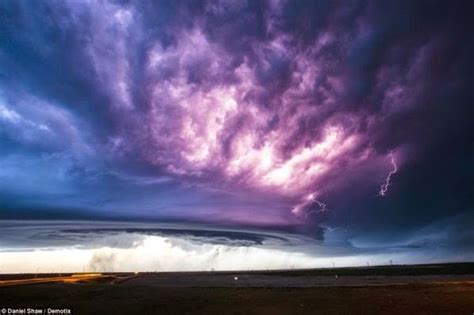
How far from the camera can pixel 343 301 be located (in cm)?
4338

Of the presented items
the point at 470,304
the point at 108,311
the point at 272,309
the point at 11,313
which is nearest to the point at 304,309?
the point at 272,309

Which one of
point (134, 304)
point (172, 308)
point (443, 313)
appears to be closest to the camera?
point (443, 313)

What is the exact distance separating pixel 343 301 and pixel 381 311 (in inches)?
371

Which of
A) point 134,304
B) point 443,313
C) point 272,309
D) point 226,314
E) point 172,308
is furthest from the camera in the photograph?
point 134,304

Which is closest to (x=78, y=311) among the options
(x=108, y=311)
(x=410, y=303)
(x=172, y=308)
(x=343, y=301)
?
(x=108, y=311)

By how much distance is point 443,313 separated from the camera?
1276 inches

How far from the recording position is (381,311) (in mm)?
34344

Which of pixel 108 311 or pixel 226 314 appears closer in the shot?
pixel 226 314

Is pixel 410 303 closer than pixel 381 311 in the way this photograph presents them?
No

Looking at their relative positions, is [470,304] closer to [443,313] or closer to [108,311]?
[443,313]

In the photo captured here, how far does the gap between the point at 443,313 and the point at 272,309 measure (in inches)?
598

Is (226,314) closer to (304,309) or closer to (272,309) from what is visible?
(272,309)

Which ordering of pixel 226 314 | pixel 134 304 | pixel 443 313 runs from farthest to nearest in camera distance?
pixel 134 304
pixel 226 314
pixel 443 313

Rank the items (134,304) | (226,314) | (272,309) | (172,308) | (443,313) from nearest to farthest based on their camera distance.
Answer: (443,313) < (226,314) < (272,309) < (172,308) < (134,304)
